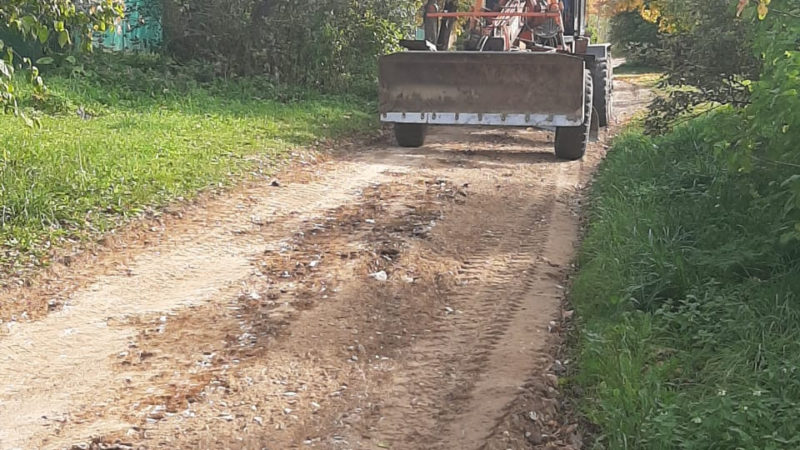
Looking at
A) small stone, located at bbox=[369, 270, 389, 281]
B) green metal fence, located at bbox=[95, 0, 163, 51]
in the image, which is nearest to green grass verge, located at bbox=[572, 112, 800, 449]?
small stone, located at bbox=[369, 270, 389, 281]

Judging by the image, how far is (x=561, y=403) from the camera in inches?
187

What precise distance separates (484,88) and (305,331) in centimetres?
669

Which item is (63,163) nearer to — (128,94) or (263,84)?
(128,94)

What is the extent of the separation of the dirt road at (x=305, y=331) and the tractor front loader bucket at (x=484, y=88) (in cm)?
269

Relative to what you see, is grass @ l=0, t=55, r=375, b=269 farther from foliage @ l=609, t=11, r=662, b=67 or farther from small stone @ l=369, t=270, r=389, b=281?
foliage @ l=609, t=11, r=662, b=67

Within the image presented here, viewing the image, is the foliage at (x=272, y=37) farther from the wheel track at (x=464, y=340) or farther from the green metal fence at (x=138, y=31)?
the wheel track at (x=464, y=340)

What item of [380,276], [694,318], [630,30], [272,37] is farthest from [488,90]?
[630,30]

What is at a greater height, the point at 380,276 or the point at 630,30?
the point at 380,276

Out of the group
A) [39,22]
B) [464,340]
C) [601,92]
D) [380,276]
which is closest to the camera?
[39,22]

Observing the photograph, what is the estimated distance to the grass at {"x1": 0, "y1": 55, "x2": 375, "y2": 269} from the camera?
748 centimetres

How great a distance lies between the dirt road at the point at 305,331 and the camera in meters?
4.44

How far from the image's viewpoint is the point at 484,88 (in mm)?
11672

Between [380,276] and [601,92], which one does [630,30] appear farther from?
[380,276]

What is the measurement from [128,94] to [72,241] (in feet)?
25.2
